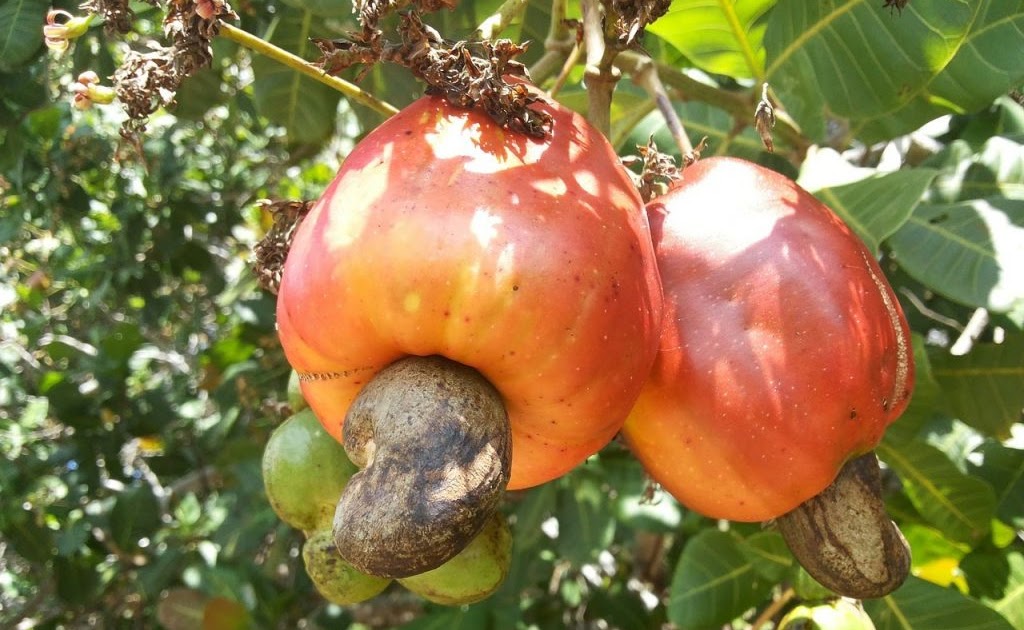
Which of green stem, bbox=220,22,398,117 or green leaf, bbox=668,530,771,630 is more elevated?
green stem, bbox=220,22,398,117

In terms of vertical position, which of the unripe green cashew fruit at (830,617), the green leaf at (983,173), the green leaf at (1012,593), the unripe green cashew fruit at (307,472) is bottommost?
the green leaf at (1012,593)

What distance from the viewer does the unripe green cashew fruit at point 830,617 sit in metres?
1.05

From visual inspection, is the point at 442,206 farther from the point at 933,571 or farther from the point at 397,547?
the point at 933,571

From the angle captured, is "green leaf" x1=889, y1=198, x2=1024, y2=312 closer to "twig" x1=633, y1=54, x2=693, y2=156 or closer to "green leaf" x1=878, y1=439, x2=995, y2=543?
"green leaf" x1=878, y1=439, x2=995, y2=543

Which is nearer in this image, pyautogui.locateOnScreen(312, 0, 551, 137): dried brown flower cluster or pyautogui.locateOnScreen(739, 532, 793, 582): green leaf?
pyautogui.locateOnScreen(312, 0, 551, 137): dried brown flower cluster

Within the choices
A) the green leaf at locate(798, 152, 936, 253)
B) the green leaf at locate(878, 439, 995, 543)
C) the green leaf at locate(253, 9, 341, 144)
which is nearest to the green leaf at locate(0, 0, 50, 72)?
the green leaf at locate(253, 9, 341, 144)

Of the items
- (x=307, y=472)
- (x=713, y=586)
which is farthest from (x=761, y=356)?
(x=713, y=586)

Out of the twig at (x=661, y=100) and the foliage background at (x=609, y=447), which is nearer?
the twig at (x=661, y=100)

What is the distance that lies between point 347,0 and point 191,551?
1.74 m

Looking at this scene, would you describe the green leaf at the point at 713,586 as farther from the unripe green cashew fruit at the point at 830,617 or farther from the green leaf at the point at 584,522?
the green leaf at the point at 584,522

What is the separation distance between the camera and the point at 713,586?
5.01ft

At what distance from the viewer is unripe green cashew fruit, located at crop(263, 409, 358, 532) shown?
104 centimetres

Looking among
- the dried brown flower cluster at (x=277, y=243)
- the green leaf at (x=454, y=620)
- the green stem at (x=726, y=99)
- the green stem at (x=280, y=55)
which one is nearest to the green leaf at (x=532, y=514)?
the green leaf at (x=454, y=620)

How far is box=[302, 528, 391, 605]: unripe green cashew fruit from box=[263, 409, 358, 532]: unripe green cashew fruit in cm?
4
